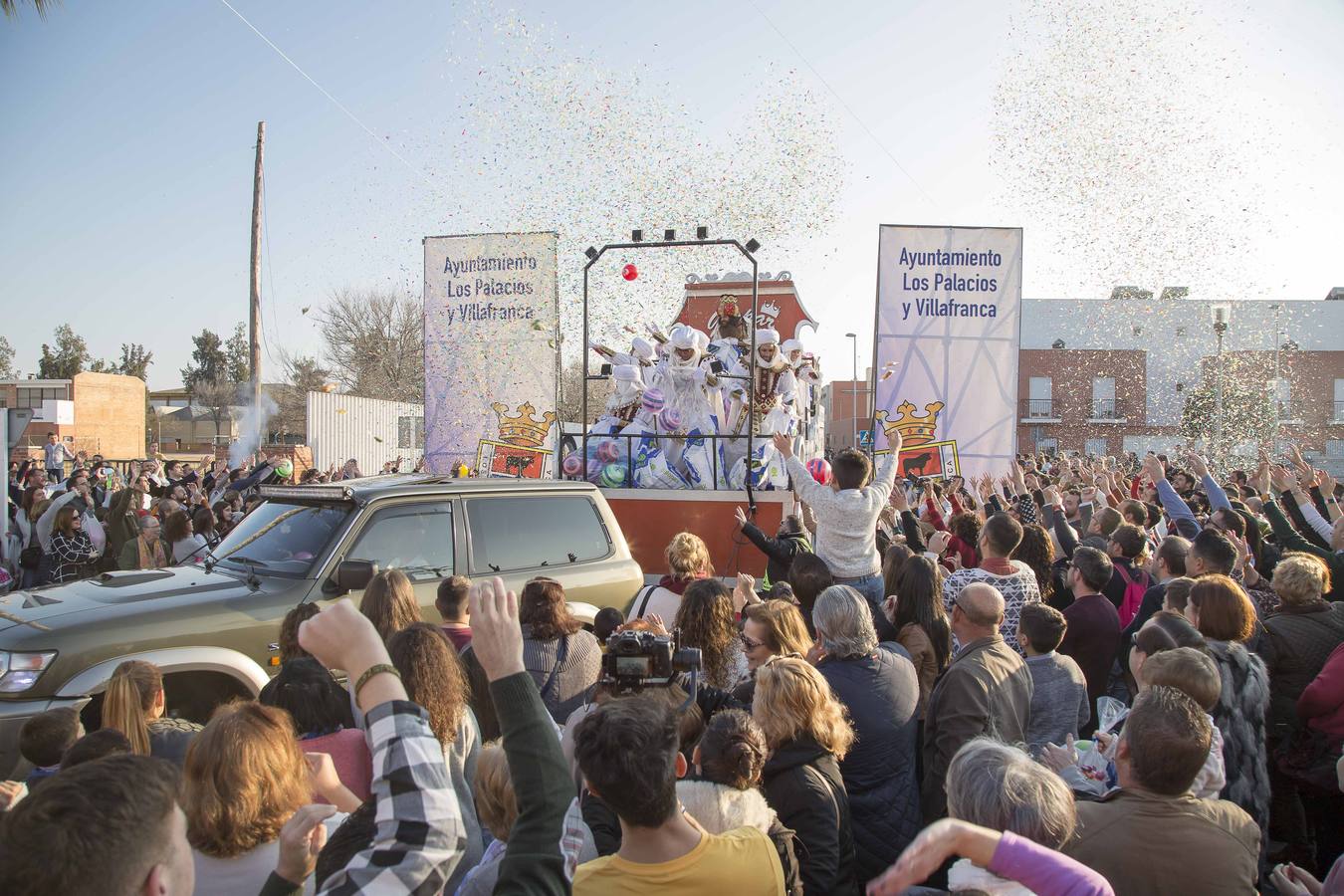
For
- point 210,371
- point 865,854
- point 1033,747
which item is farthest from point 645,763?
point 210,371

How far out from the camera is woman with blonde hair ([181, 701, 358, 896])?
83.4 inches

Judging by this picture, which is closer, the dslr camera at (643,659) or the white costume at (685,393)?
the dslr camera at (643,659)

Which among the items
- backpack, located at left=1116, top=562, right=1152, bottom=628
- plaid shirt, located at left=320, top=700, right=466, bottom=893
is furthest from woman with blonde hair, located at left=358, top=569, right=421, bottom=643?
backpack, located at left=1116, top=562, right=1152, bottom=628

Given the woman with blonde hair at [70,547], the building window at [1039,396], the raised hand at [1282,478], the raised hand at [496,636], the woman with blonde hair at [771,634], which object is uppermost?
the building window at [1039,396]

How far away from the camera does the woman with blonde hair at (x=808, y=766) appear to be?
2.83 meters

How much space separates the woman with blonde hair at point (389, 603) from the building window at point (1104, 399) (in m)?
43.0

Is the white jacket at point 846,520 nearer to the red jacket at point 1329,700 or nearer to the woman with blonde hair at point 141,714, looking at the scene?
the red jacket at point 1329,700

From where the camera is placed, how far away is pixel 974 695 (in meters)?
3.55

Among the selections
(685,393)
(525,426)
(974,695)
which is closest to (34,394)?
(525,426)

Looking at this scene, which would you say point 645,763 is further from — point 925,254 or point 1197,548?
point 925,254

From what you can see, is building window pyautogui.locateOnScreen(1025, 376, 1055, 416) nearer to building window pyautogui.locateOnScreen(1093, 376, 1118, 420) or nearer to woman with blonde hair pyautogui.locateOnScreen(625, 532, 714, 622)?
building window pyautogui.locateOnScreen(1093, 376, 1118, 420)

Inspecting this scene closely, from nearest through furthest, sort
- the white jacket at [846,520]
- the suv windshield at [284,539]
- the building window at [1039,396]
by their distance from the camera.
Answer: the suv windshield at [284,539] → the white jacket at [846,520] → the building window at [1039,396]

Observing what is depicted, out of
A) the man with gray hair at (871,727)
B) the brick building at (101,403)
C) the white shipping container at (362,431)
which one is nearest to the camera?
the man with gray hair at (871,727)

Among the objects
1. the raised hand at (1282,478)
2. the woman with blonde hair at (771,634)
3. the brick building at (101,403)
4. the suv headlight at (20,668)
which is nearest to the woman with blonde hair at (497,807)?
the woman with blonde hair at (771,634)
